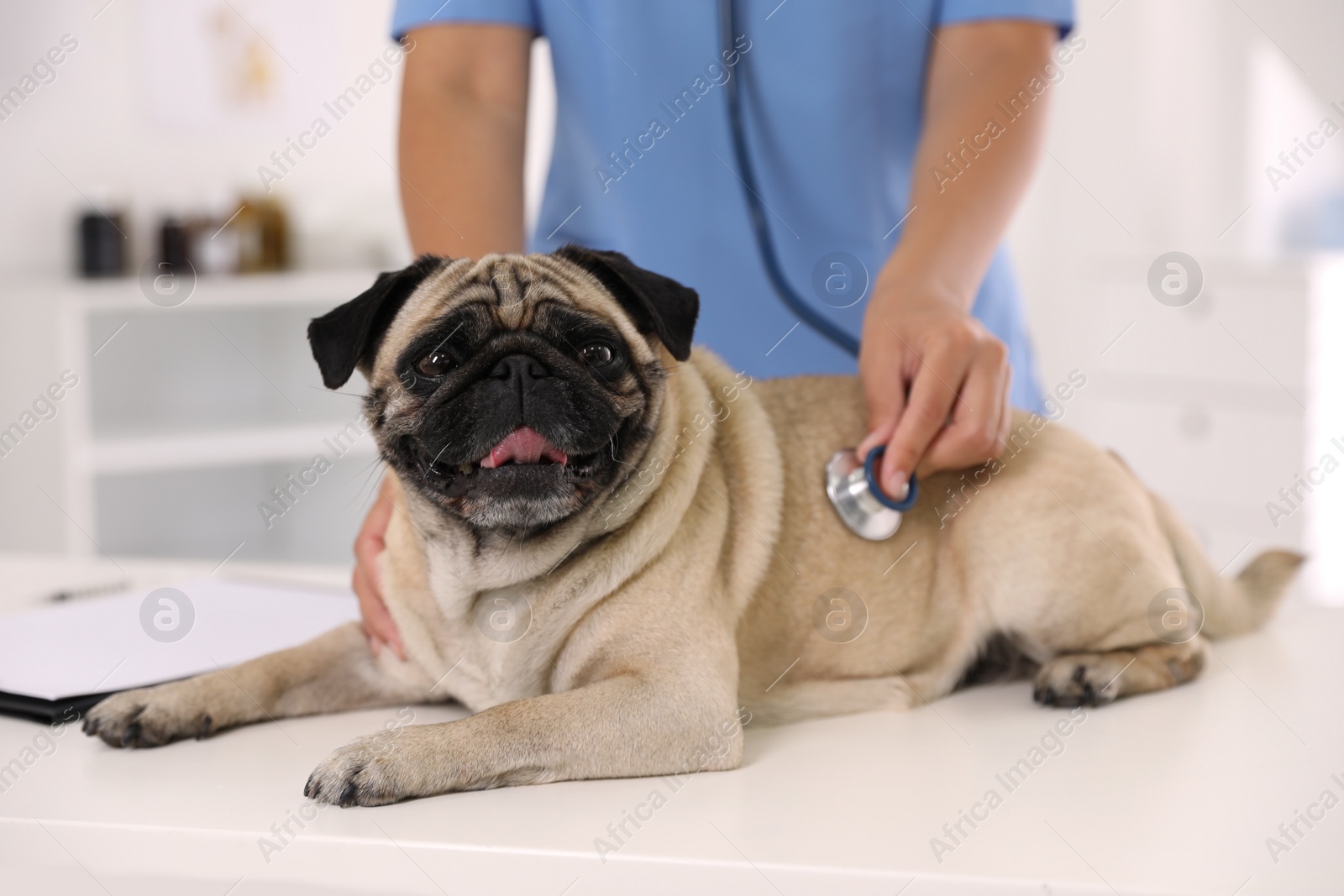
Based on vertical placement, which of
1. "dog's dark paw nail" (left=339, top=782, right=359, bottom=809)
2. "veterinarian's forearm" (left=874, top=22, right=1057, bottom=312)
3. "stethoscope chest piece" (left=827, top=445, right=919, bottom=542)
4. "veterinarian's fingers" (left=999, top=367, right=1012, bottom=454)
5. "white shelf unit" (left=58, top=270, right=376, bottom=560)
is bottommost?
"white shelf unit" (left=58, top=270, right=376, bottom=560)

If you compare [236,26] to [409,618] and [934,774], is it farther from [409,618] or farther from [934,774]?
[934,774]

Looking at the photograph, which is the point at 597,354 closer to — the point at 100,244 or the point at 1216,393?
the point at 1216,393

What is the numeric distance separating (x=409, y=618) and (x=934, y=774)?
0.81 meters

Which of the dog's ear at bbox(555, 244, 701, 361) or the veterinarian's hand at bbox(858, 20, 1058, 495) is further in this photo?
the veterinarian's hand at bbox(858, 20, 1058, 495)

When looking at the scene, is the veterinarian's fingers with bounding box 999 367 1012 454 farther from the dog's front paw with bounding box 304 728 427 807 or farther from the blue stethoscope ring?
the dog's front paw with bounding box 304 728 427 807

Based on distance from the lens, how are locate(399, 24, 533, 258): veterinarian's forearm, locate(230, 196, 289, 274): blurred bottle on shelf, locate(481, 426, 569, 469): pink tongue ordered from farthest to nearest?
1. locate(230, 196, 289, 274): blurred bottle on shelf
2. locate(399, 24, 533, 258): veterinarian's forearm
3. locate(481, 426, 569, 469): pink tongue

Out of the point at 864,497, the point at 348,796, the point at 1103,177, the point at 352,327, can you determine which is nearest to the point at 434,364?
the point at 352,327

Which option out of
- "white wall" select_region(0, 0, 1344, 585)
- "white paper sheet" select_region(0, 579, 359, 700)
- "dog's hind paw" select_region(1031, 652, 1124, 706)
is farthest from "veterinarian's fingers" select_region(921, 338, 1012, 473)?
"white wall" select_region(0, 0, 1344, 585)

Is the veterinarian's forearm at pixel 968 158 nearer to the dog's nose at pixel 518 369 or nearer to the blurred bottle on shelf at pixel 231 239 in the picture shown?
the dog's nose at pixel 518 369

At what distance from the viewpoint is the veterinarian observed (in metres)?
2.18

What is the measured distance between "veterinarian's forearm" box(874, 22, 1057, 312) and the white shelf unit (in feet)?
12.7

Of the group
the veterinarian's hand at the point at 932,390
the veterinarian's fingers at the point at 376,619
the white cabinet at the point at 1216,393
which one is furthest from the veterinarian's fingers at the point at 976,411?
the white cabinet at the point at 1216,393

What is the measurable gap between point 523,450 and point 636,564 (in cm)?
26

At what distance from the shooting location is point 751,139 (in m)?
2.40
